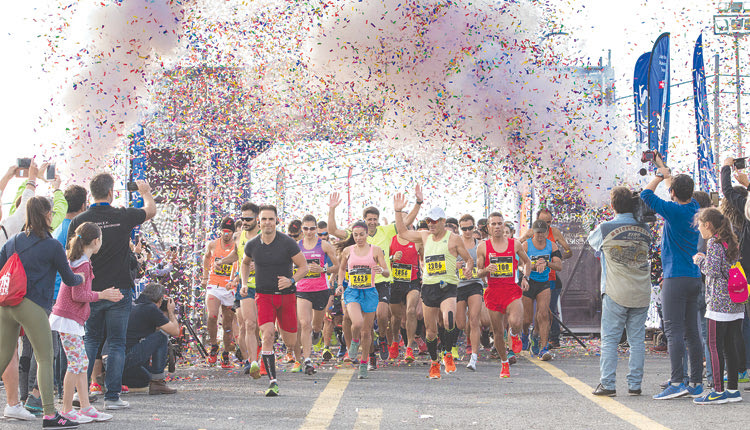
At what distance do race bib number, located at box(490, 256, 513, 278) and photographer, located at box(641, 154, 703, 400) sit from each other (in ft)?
10.1

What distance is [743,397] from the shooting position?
8008mm

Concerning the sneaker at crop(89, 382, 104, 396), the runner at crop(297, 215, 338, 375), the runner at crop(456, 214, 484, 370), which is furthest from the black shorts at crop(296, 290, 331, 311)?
the sneaker at crop(89, 382, 104, 396)

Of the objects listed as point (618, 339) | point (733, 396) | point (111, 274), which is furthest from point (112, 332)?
point (733, 396)

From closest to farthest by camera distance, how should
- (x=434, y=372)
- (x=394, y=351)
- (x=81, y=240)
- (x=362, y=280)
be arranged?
(x=81, y=240)
(x=434, y=372)
(x=362, y=280)
(x=394, y=351)

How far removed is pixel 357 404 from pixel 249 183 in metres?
9.50

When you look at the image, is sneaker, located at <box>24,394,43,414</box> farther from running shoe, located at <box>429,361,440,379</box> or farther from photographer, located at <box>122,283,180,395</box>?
running shoe, located at <box>429,361,440,379</box>

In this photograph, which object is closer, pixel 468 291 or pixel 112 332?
pixel 112 332

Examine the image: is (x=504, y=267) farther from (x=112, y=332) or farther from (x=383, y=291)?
(x=112, y=332)

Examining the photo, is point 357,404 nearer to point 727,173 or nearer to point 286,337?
point 286,337

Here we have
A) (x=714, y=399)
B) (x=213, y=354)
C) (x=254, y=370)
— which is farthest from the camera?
(x=213, y=354)

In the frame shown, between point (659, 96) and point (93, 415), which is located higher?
point (659, 96)

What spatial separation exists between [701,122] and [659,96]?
1.36 metres

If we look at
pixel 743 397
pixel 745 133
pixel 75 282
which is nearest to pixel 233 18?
pixel 75 282

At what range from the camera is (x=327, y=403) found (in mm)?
7719
